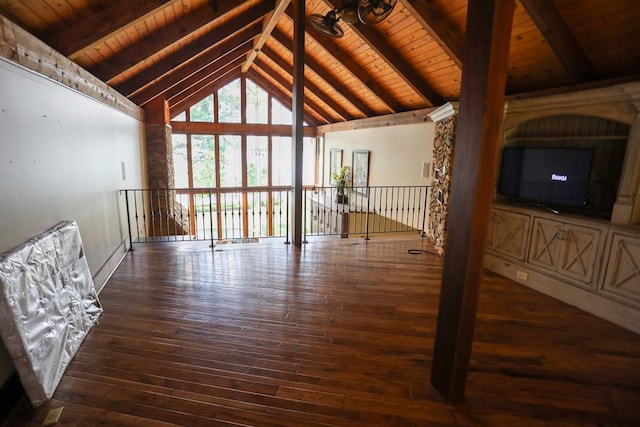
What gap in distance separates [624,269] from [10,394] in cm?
480

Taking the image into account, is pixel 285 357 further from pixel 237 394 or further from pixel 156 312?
pixel 156 312

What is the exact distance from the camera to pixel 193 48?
5223 mm

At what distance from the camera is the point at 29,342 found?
1912mm

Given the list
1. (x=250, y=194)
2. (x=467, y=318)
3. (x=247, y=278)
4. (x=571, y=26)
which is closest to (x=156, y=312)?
(x=247, y=278)

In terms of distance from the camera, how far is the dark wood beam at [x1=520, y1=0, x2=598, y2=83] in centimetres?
300

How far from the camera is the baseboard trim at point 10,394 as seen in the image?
1.85m

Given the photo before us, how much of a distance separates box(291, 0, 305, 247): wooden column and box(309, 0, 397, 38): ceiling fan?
5.95 ft

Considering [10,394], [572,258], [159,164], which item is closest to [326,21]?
[572,258]

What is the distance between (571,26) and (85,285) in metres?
5.24

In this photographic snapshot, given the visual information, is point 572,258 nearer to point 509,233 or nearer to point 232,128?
point 509,233

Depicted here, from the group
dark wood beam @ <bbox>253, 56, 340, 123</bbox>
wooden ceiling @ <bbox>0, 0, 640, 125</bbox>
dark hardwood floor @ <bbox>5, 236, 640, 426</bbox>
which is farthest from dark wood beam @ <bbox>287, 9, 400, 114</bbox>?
dark hardwood floor @ <bbox>5, 236, 640, 426</bbox>

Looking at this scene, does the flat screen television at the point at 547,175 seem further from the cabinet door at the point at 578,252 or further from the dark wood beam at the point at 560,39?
the dark wood beam at the point at 560,39

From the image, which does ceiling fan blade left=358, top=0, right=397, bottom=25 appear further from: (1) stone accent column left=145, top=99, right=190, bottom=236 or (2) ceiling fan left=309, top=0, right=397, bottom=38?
(1) stone accent column left=145, top=99, right=190, bottom=236

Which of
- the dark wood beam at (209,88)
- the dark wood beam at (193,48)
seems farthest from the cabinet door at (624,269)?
the dark wood beam at (209,88)
